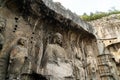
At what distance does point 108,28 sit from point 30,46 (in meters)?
3.93

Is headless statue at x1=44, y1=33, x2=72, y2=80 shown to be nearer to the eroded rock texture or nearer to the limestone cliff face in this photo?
the eroded rock texture

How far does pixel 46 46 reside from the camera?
6.12 metres

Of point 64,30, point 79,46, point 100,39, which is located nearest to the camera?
point 64,30

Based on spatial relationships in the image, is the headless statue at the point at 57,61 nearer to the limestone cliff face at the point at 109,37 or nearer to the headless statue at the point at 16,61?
the headless statue at the point at 16,61

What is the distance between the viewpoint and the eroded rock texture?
5.20m

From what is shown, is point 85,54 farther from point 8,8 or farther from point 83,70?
point 8,8

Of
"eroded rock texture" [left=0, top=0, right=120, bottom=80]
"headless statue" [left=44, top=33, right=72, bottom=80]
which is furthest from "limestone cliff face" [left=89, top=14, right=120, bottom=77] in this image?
"headless statue" [left=44, top=33, right=72, bottom=80]

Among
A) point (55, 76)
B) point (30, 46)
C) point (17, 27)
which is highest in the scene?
point (17, 27)

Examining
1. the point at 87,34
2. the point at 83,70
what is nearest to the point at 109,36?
the point at 87,34

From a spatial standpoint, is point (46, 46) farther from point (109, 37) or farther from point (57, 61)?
point (109, 37)

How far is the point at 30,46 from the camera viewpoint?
5824mm

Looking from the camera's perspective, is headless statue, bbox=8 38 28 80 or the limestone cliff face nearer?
headless statue, bbox=8 38 28 80

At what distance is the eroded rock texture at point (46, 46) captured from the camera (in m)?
5.20

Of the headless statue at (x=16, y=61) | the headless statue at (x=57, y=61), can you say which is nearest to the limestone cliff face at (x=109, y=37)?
the headless statue at (x=57, y=61)
